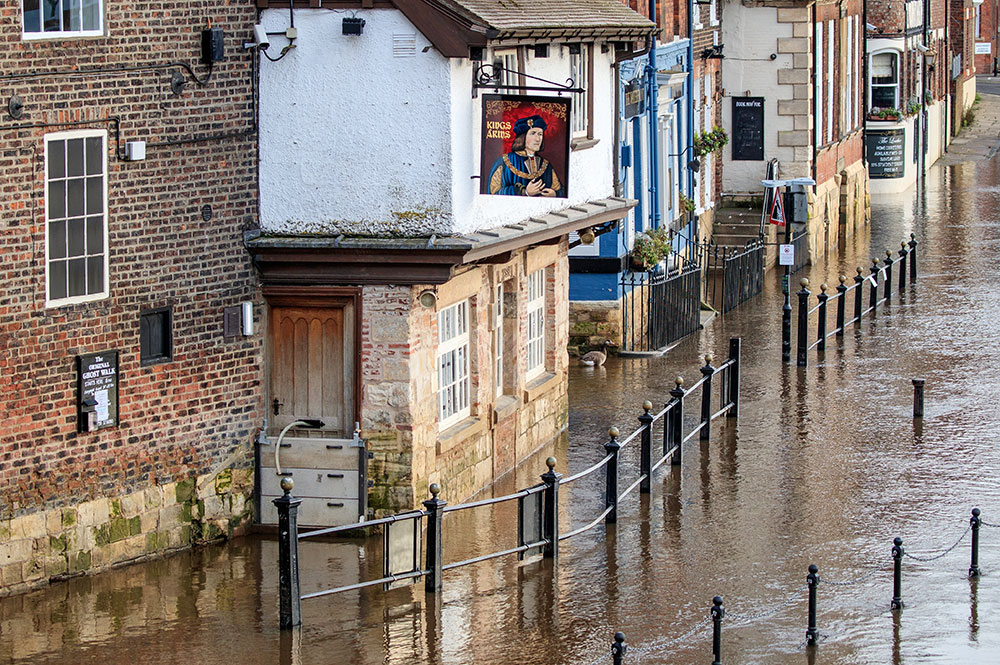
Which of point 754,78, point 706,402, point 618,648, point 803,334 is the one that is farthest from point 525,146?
point 754,78

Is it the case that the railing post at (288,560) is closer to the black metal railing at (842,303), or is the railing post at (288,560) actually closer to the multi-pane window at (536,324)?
the multi-pane window at (536,324)

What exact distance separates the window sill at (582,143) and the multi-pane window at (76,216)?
6565 millimetres

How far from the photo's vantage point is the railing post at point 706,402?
914 inches

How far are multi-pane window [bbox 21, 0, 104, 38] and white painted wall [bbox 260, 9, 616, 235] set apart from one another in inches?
86.1

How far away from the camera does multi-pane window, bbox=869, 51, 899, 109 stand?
182 feet

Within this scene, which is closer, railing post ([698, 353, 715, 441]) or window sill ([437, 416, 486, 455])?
window sill ([437, 416, 486, 455])

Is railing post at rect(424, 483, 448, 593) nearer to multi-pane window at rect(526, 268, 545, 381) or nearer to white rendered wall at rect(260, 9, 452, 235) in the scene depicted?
white rendered wall at rect(260, 9, 452, 235)

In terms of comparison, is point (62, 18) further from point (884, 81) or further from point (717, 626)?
point (884, 81)

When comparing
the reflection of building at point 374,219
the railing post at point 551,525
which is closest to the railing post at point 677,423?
the reflection of building at point 374,219

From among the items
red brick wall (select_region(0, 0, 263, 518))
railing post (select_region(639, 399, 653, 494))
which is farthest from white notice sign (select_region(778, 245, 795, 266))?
red brick wall (select_region(0, 0, 263, 518))

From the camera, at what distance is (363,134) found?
18.5 meters

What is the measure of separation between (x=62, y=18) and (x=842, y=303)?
59.5ft

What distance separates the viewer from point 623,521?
19688 millimetres

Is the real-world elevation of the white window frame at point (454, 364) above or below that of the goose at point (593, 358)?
above
